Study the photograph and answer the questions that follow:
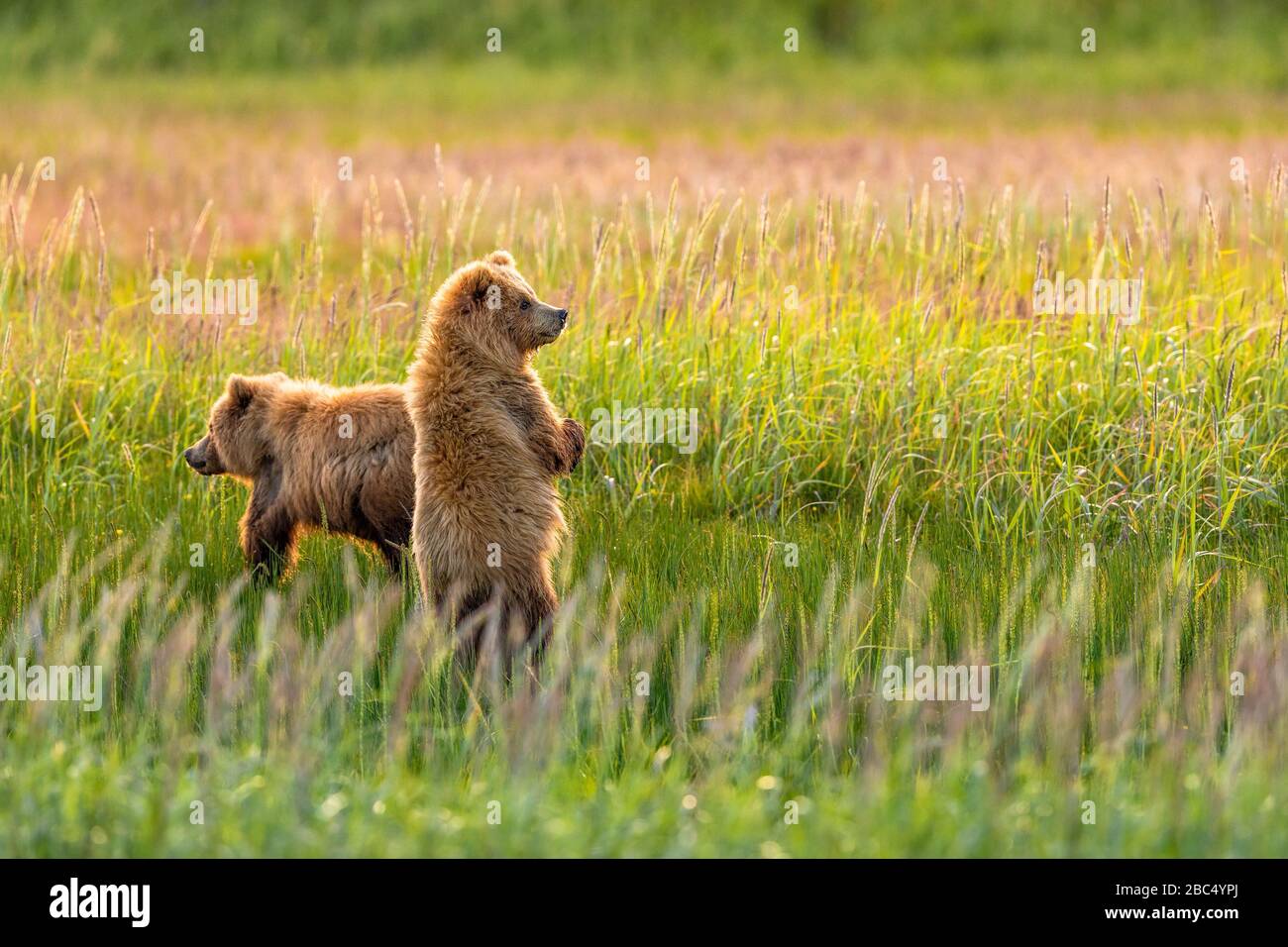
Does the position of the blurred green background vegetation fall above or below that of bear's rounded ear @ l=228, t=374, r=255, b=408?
above

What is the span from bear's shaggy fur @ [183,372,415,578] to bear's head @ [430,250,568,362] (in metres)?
0.63

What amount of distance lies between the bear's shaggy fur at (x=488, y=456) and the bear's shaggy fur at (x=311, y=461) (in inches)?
23.3

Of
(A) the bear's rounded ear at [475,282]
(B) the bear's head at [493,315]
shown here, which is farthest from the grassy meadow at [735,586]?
(A) the bear's rounded ear at [475,282]

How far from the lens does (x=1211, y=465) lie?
7.11 meters

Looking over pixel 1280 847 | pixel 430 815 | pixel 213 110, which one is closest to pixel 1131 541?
pixel 1280 847

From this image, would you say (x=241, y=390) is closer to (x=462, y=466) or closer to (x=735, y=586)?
(x=462, y=466)

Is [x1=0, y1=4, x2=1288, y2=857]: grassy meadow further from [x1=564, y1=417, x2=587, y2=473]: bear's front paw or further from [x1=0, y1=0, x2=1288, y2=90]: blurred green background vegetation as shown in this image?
[x1=0, y1=0, x2=1288, y2=90]: blurred green background vegetation

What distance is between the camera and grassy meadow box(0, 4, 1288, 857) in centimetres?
395

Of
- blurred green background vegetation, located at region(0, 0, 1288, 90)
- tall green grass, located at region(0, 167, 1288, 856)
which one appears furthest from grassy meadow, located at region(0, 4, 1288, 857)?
blurred green background vegetation, located at region(0, 0, 1288, 90)

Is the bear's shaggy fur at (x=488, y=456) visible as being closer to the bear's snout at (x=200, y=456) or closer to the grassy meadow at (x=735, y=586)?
the grassy meadow at (x=735, y=586)

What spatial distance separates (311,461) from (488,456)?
1.18m

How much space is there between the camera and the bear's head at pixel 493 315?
5.56 m

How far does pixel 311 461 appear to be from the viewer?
6.24 m

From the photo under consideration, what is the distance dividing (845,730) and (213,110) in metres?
27.0
